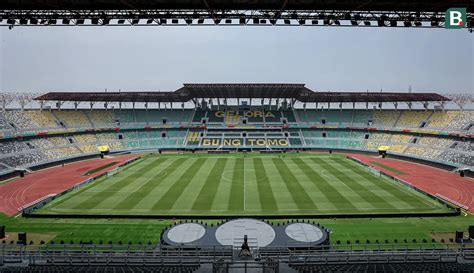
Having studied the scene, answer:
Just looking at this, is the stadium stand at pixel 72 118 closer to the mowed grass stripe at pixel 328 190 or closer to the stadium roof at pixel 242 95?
the stadium roof at pixel 242 95

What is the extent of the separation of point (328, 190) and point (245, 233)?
62.3 feet

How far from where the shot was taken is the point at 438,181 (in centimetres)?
3900

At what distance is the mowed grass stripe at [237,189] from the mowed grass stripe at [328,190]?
8.84 metres

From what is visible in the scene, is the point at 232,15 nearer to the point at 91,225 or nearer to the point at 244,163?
the point at 91,225

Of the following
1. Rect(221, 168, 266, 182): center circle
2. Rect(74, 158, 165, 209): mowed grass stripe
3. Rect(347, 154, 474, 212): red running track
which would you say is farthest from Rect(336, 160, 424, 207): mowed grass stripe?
Rect(74, 158, 165, 209): mowed grass stripe

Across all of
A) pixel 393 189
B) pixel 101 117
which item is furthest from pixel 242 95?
pixel 393 189

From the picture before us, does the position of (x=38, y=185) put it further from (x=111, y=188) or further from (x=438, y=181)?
(x=438, y=181)

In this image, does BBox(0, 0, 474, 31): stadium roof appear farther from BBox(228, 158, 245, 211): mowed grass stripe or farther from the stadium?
BBox(228, 158, 245, 211): mowed grass stripe

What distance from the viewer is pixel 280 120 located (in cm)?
7912

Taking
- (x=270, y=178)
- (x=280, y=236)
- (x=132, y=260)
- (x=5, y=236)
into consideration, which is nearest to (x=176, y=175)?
(x=270, y=178)

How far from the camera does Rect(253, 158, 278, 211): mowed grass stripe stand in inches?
1089

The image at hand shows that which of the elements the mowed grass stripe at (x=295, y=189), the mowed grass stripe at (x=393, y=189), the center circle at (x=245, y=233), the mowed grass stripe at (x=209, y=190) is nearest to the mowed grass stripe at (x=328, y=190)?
the mowed grass stripe at (x=295, y=189)

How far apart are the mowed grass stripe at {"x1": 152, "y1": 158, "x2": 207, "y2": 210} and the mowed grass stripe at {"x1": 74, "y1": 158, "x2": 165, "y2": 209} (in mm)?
5951

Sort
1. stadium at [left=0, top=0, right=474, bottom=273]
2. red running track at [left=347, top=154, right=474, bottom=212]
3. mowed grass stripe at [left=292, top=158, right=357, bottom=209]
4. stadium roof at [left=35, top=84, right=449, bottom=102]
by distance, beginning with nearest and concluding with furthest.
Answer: stadium at [left=0, top=0, right=474, bottom=273] < mowed grass stripe at [left=292, top=158, right=357, bottom=209] < red running track at [left=347, top=154, right=474, bottom=212] < stadium roof at [left=35, top=84, right=449, bottom=102]
